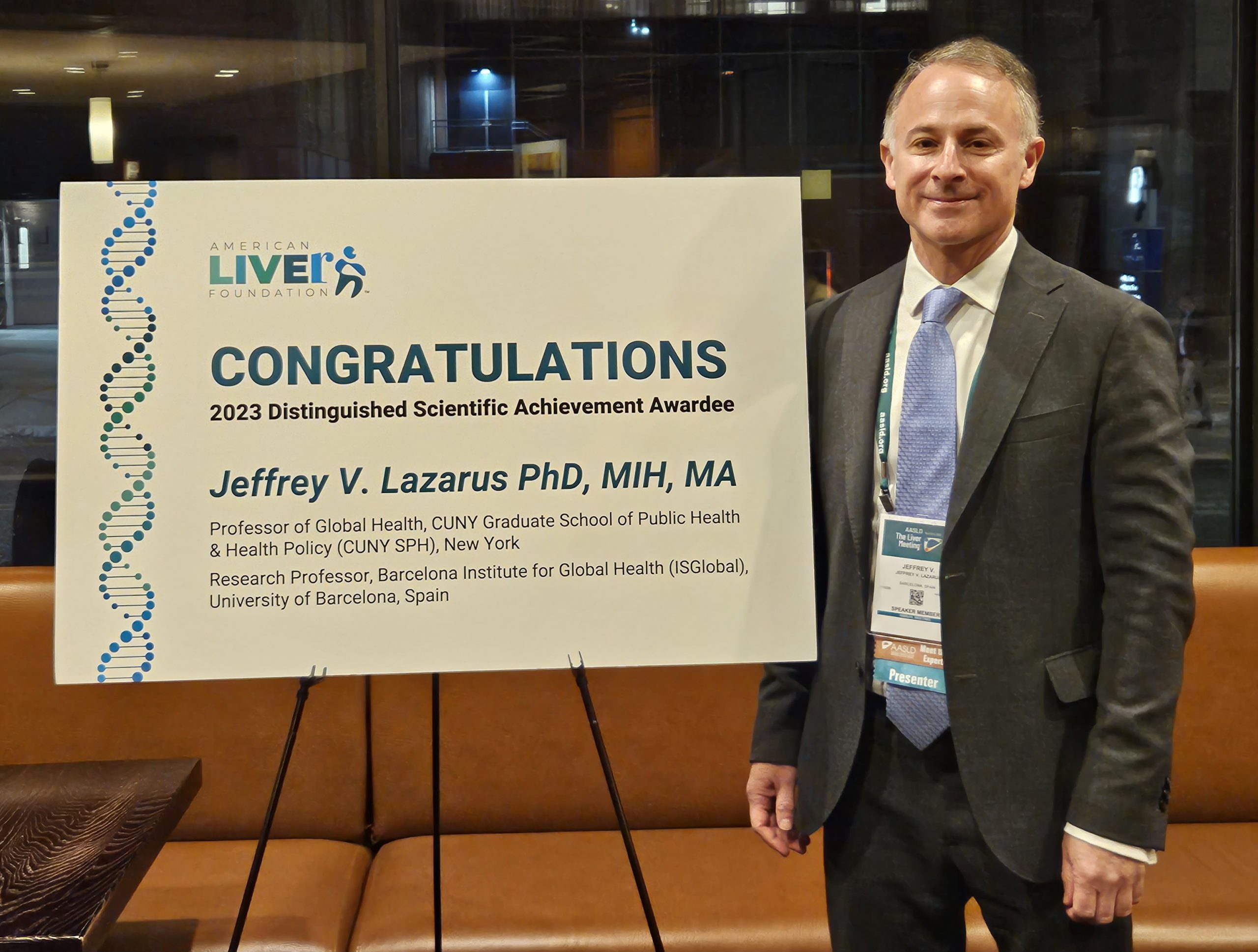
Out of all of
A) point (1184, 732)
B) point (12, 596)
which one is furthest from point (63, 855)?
point (1184, 732)

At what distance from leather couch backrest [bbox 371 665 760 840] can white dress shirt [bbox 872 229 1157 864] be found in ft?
4.09

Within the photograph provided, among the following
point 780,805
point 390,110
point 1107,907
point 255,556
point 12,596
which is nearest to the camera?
point 1107,907

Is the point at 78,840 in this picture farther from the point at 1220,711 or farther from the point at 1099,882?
the point at 1220,711

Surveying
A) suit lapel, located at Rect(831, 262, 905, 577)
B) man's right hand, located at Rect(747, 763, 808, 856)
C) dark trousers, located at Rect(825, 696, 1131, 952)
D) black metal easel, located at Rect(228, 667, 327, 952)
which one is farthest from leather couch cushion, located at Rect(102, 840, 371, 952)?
suit lapel, located at Rect(831, 262, 905, 577)

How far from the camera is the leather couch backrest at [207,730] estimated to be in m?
2.48

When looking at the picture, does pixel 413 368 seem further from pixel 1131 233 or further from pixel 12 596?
pixel 1131 233

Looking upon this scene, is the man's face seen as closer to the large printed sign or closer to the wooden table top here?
the large printed sign

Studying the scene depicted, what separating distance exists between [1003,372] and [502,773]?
1.71 metres

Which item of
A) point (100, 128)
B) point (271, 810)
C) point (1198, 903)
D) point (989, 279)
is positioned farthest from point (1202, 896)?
point (100, 128)

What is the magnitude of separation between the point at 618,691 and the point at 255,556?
1.30m

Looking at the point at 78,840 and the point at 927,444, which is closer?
the point at 927,444

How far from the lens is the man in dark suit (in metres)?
1.34

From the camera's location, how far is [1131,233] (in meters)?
2.93

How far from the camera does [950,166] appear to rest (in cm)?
141
